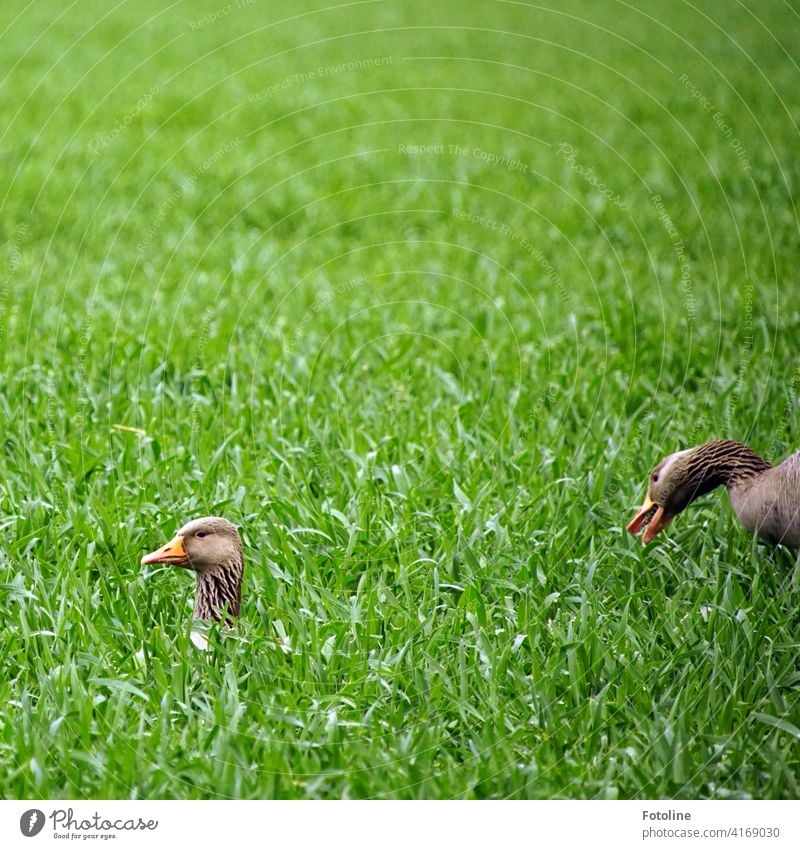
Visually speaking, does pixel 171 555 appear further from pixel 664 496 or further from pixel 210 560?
pixel 664 496

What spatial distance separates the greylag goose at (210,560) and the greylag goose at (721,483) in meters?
1.36

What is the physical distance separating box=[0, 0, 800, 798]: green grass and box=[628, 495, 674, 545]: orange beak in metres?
0.07

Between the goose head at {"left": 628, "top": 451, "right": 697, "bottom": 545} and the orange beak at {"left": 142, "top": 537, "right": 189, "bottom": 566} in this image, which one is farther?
the goose head at {"left": 628, "top": 451, "right": 697, "bottom": 545}

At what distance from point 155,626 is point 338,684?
0.62 meters

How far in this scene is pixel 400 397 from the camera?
16.8ft

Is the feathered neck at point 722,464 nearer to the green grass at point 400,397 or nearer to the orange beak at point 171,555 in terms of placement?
the green grass at point 400,397

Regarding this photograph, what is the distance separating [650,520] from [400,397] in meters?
1.66

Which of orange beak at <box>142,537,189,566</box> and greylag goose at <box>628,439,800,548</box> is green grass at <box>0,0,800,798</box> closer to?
greylag goose at <box>628,439,800,548</box>

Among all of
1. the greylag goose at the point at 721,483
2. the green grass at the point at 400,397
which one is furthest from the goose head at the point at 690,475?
the green grass at the point at 400,397

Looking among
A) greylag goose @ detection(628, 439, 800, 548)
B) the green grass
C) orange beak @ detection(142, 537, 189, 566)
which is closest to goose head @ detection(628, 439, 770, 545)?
greylag goose @ detection(628, 439, 800, 548)

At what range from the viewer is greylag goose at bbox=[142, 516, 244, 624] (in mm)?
3359

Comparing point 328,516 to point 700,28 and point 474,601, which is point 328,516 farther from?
point 700,28

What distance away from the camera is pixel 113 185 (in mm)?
8008

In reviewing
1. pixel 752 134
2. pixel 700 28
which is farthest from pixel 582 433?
pixel 700 28
